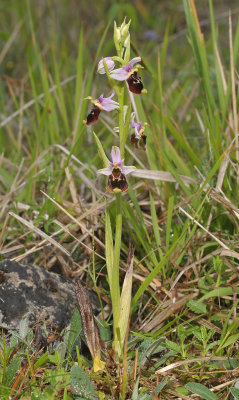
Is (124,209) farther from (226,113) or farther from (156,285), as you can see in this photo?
(226,113)

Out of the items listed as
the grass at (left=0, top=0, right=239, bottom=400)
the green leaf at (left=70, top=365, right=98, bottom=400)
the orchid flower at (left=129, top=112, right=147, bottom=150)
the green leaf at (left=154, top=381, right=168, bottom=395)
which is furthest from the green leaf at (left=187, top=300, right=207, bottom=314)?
the orchid flower at (left=129, top=112, right=147, bottom=150)

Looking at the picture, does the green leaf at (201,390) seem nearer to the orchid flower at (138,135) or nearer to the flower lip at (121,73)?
A: the orchid flower at (138,135)

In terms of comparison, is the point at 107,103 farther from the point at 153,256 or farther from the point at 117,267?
the point at 153,256

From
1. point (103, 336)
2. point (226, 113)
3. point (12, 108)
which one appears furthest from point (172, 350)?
point (12, 108)

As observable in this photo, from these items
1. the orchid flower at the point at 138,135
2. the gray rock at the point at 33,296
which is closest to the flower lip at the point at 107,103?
the orchid flower at the point at 138,135

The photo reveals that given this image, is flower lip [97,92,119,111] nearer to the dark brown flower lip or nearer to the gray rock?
the dark brown flower lip

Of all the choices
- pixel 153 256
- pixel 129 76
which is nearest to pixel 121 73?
pixel 129 76
